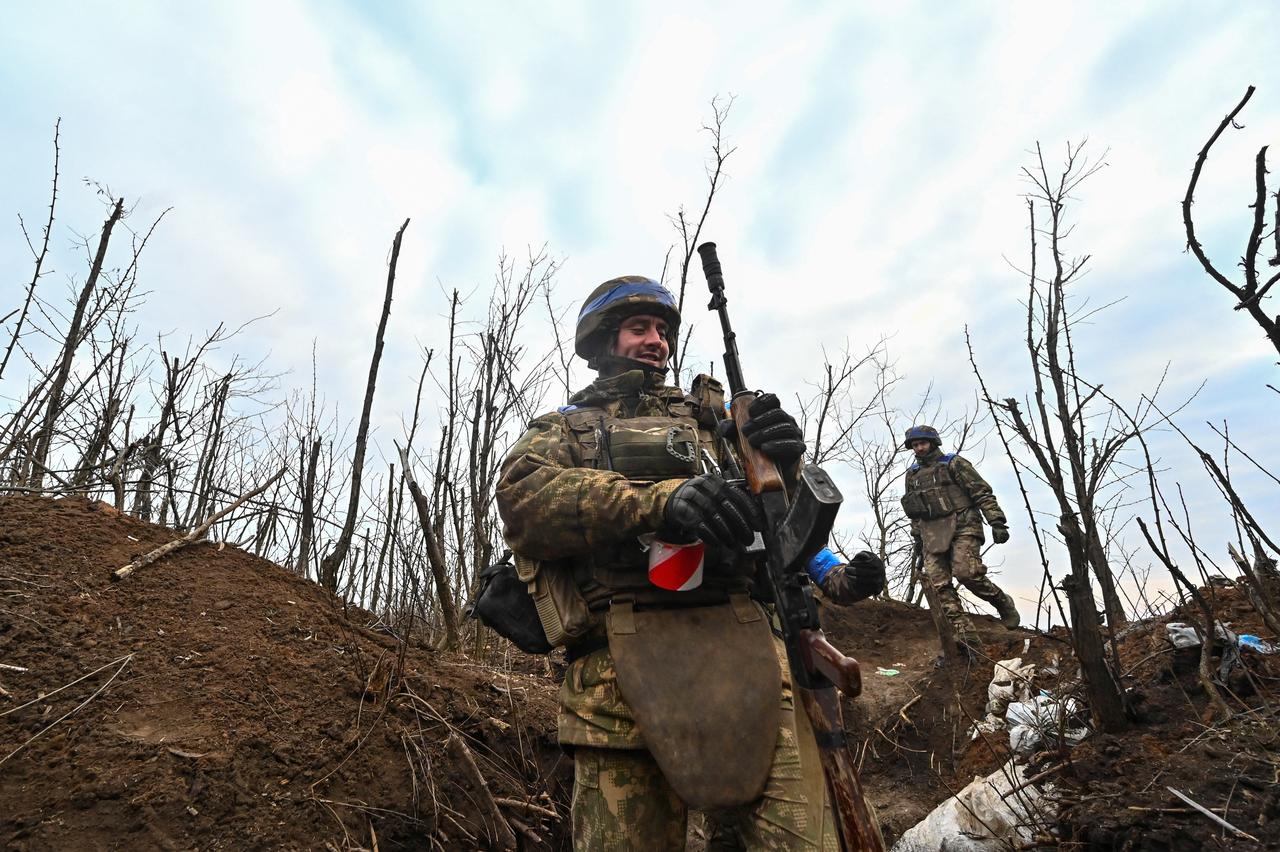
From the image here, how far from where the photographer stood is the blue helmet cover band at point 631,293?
262cm

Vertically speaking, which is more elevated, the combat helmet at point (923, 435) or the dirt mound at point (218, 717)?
the combat helmet at point (923, 435)

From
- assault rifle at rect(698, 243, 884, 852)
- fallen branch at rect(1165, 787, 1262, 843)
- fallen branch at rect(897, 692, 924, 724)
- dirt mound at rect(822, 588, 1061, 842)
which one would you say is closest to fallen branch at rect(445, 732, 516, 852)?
assault rifle at rect(698, 243, 884, 852)

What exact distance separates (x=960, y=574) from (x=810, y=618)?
233 inches

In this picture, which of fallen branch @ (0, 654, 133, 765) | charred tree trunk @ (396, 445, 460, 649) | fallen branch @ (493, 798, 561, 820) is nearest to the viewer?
fallen branch @ (0, 654, 133, 765)

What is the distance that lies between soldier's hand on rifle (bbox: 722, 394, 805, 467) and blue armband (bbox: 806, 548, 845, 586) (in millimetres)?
406

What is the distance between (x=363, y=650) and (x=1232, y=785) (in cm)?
354

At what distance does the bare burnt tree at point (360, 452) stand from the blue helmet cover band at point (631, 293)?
242cm

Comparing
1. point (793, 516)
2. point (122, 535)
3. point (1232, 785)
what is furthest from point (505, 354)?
point (1232, 785)

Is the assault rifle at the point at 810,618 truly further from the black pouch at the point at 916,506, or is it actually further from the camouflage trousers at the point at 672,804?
the black pouch at the point at 916,506

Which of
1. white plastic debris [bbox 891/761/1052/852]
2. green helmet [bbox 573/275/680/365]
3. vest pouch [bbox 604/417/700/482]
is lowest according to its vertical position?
white plastic debris [bbox 891/761/1052/852]

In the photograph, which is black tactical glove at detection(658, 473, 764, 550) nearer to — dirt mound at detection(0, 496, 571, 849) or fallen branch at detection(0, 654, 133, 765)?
dirt mound at detection(0, 496, 571, 849)

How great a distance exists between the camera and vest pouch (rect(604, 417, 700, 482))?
7.20 feet

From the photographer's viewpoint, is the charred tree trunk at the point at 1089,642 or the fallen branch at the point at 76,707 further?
the charred tree trunk at the point at 1089,642

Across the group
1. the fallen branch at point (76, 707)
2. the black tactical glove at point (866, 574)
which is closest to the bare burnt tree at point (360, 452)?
the fallen branch at point (76, 707)
